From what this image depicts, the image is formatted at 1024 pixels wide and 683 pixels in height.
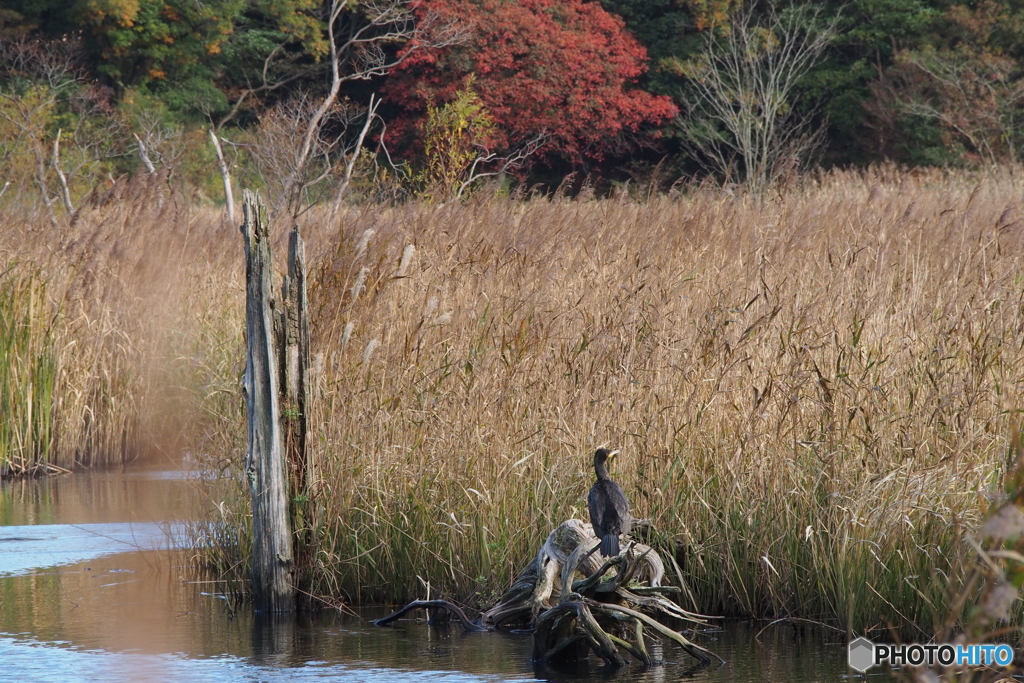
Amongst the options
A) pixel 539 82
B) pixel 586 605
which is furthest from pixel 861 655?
pixel 539 82

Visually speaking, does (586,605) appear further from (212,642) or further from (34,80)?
(34,80)

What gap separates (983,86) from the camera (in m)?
21.3

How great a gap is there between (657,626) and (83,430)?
5.33m

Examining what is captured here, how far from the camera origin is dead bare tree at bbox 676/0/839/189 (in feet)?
69.9

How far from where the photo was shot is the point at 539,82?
22891 millimetres

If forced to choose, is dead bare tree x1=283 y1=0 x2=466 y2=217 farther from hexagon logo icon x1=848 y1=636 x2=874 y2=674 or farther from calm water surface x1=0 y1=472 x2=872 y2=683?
hexagon logo icon x1=848 y1=636 x2=874 y2=674

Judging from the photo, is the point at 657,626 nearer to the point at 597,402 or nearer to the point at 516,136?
the point at 597,402

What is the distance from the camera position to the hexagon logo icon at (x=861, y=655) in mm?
4125

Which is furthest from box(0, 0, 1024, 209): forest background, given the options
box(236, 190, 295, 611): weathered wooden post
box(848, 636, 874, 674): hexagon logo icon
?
box(848, 636, 874, 674): hexagon logo icon

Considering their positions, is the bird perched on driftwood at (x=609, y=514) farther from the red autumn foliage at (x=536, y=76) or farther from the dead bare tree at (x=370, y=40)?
the red autumn foliage at (x=536, y=76)

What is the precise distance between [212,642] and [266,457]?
0.75 m

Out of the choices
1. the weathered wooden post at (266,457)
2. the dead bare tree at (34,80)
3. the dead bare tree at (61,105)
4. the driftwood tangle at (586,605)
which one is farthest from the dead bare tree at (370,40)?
the driftwood tangle at (586,605)

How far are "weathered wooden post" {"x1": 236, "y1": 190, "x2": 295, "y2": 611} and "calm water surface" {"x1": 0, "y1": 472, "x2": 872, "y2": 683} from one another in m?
0.15

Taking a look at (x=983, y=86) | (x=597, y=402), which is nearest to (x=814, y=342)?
(x=597, y=402)
